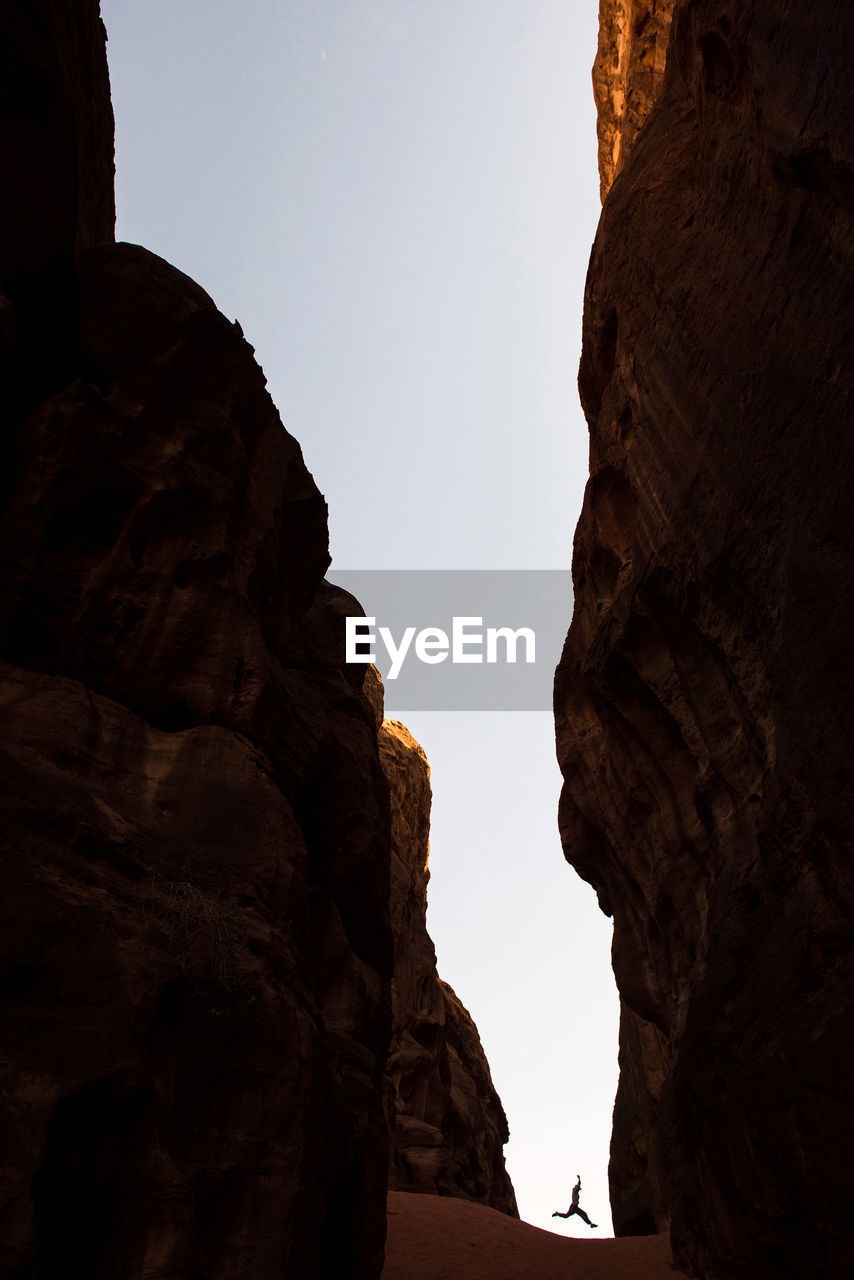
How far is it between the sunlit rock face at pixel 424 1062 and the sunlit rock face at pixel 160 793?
16.3 metres

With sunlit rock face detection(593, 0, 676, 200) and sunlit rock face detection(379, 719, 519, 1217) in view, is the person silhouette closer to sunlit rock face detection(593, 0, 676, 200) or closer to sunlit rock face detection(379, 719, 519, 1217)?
sunlit rock face detection(379, 719, 519, 1217)

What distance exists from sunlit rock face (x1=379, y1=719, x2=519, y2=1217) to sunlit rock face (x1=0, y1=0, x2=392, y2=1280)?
16.3 m

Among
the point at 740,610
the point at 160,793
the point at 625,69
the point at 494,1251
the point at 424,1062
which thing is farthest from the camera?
the point at 424,1062

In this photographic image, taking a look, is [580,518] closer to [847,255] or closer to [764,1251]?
[847,255]

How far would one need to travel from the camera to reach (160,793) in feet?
41.3

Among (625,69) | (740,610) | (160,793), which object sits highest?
(625,69)

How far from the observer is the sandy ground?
63.2 feet

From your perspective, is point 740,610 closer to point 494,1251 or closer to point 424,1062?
point 494,1251

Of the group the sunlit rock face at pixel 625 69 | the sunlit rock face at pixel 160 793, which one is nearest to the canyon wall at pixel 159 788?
the sunlit rock face at pixel 160 793

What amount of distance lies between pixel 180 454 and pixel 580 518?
1056cm

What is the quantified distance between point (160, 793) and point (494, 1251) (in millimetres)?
15789

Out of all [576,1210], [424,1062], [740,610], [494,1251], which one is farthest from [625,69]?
[576,1210]

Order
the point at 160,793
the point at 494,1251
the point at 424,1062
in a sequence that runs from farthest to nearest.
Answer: the point at 424,1062 < the point at 494,1251 < the point at 160,793

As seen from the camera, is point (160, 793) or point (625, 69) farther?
point (625, 69)
